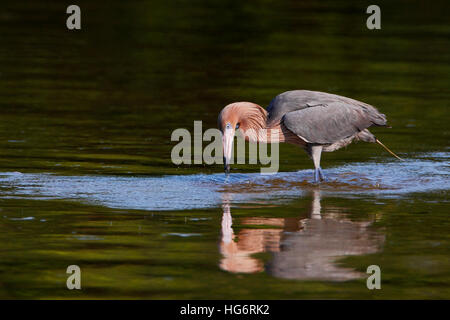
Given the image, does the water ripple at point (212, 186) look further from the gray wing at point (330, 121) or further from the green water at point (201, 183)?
the gray wing at point (330, 121)

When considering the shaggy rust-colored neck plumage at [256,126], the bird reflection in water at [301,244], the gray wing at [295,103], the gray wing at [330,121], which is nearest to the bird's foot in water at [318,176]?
the gray wing at [330,121]

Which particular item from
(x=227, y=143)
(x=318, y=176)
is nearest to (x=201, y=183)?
(x=227, y=143)

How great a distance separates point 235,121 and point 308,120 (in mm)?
964

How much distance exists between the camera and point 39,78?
20.8m

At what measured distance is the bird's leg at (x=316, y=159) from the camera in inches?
495

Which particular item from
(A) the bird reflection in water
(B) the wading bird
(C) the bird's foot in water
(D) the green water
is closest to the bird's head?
(B) the wading bird

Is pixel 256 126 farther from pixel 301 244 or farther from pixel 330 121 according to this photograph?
pixel 301 244

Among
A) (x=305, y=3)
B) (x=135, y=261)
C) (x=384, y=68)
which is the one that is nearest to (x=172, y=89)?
(x=384, y=68)

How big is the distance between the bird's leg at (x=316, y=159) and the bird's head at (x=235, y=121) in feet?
2.42

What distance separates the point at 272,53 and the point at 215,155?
1203cm

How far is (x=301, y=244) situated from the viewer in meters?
9.47

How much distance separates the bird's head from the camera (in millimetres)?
12242

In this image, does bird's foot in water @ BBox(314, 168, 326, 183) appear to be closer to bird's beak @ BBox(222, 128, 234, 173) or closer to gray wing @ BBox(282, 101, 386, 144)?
gray wing @ BBox(282, 101, 386, 144)
